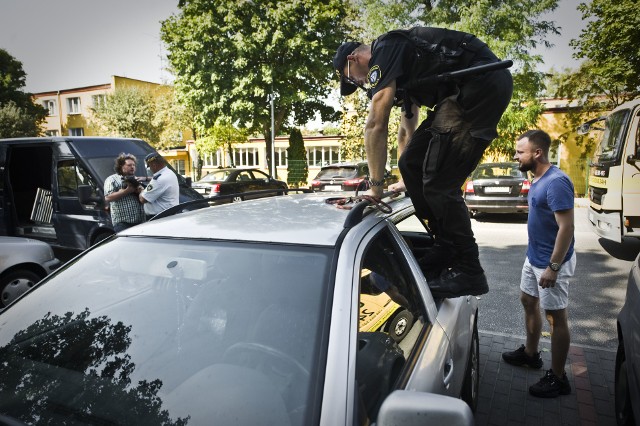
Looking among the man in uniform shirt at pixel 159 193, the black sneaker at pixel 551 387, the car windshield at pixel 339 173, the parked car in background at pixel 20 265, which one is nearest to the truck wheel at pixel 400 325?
the black sneaker at pixel 551 387

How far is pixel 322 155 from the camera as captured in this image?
33688 millimetres

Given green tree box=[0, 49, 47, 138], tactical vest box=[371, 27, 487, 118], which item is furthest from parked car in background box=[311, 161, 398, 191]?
green tree box=[0, 49, 47, 138]

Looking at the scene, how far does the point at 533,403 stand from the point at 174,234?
2725 millimetres

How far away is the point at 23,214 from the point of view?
28.0 ft

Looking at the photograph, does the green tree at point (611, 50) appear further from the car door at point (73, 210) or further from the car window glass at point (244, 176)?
the car door at point (73, 210)

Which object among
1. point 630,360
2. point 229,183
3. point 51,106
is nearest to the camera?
point 630,360

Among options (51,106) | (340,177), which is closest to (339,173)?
(340,177)

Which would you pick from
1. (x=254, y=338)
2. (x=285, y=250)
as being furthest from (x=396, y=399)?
(x=285, y=250)

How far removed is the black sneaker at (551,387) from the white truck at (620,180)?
430cm

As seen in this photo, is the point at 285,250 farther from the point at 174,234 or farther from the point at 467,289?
the point at 467,289

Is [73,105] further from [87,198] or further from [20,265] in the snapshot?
[20,265]

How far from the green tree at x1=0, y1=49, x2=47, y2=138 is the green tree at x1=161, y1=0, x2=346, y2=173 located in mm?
18715

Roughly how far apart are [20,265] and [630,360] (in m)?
5.63

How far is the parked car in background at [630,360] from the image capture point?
2.13 meters
